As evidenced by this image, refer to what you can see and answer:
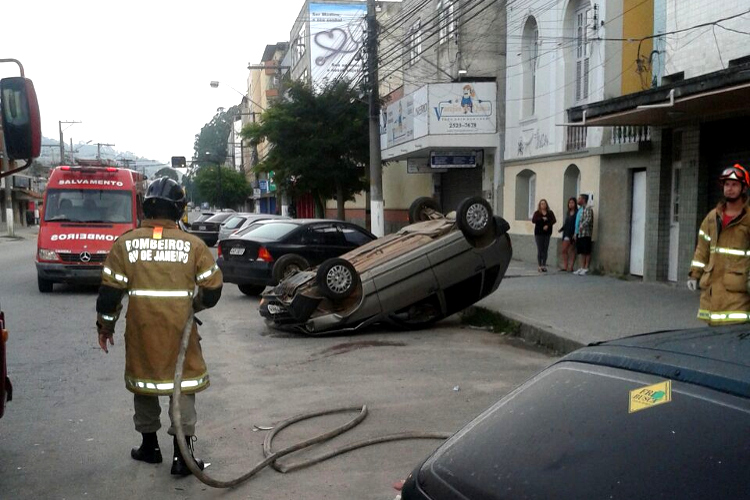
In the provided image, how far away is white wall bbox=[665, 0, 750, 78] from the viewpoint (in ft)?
41.0

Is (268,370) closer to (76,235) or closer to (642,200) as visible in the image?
(76,235)

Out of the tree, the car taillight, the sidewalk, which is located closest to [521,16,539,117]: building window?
the sidewalk

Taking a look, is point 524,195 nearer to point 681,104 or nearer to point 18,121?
point 681,104

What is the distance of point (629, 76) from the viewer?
1686 cm

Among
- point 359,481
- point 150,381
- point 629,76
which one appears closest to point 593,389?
point 359,481

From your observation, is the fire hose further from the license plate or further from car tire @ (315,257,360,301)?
the license plate

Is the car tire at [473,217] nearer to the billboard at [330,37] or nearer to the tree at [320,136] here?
the tree at [320,136]

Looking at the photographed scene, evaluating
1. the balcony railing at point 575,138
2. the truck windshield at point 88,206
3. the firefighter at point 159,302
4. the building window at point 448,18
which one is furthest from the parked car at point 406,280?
the building window at point 448,18

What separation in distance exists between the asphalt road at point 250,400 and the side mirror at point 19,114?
219cm

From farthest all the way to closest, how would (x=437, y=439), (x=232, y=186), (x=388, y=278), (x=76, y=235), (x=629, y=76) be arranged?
(x=232, y=186) → (x=629, y=76) → (x=76, y=235) → (x=388, y=278) → (x=437, y=439)

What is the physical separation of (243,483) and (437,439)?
1.54 metres

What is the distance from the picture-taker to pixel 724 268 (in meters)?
6.33

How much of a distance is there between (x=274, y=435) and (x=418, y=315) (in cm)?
543

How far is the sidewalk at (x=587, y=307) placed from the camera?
10086 mm
